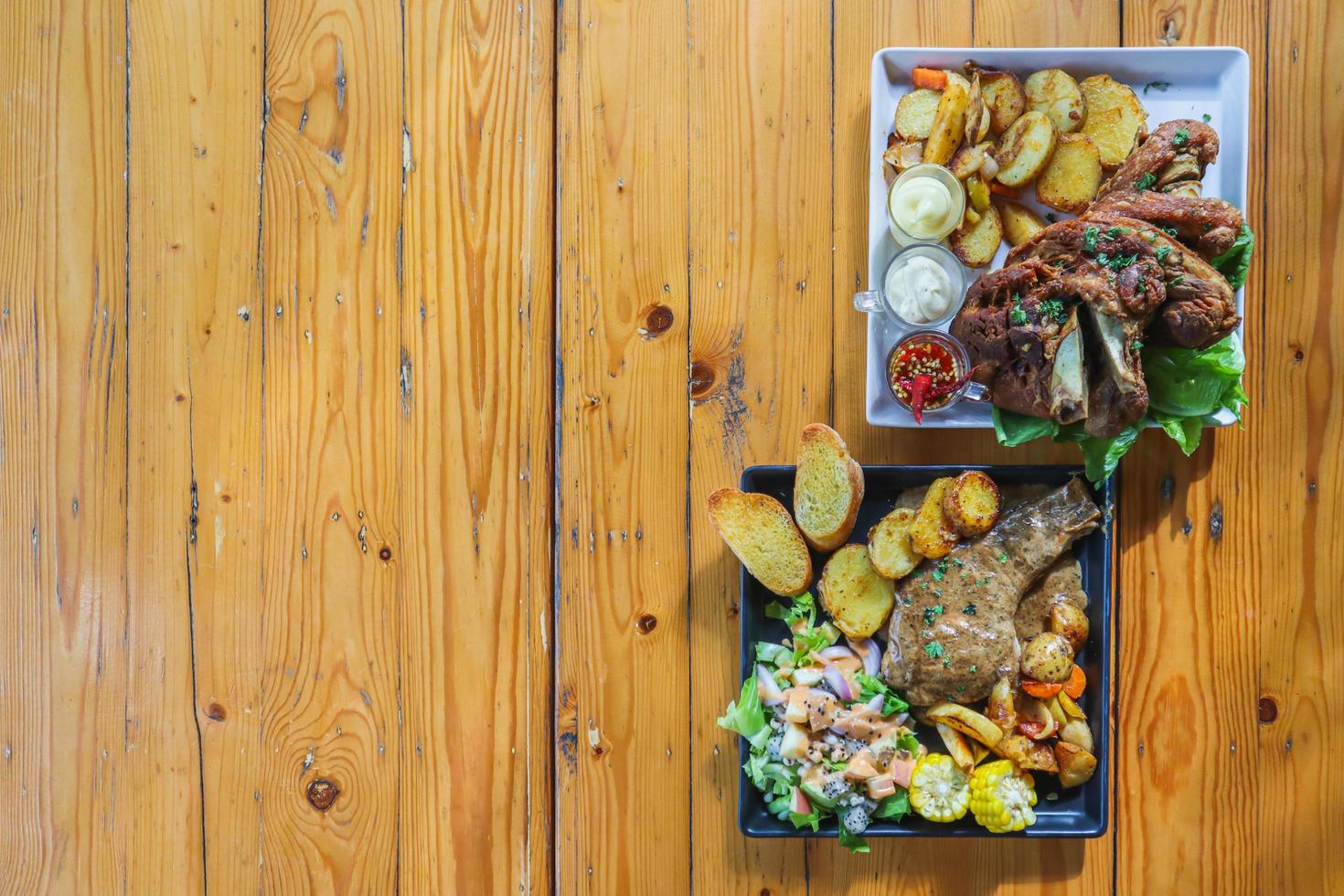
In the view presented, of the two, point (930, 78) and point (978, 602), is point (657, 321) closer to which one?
point (930, 78)

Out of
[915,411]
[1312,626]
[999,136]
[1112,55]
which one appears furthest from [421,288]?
[1312,626]

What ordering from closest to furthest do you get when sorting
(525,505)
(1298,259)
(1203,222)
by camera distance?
(1203,222) < (1298,259) < (525,505)

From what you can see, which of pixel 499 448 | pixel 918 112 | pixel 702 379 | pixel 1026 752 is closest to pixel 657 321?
pixel 702 379

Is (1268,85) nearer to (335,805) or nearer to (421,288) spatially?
(421,288)

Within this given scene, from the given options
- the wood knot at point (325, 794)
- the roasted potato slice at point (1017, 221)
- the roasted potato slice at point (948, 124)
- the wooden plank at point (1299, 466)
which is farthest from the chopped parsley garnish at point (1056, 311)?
the wood knot at point (325, 794)

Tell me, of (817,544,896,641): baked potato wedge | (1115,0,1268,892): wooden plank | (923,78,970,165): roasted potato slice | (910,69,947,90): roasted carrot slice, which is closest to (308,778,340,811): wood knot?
(817,544,896,641): baked potato wedge

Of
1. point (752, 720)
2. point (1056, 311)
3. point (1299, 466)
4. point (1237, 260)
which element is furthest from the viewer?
point (1299, 466)
